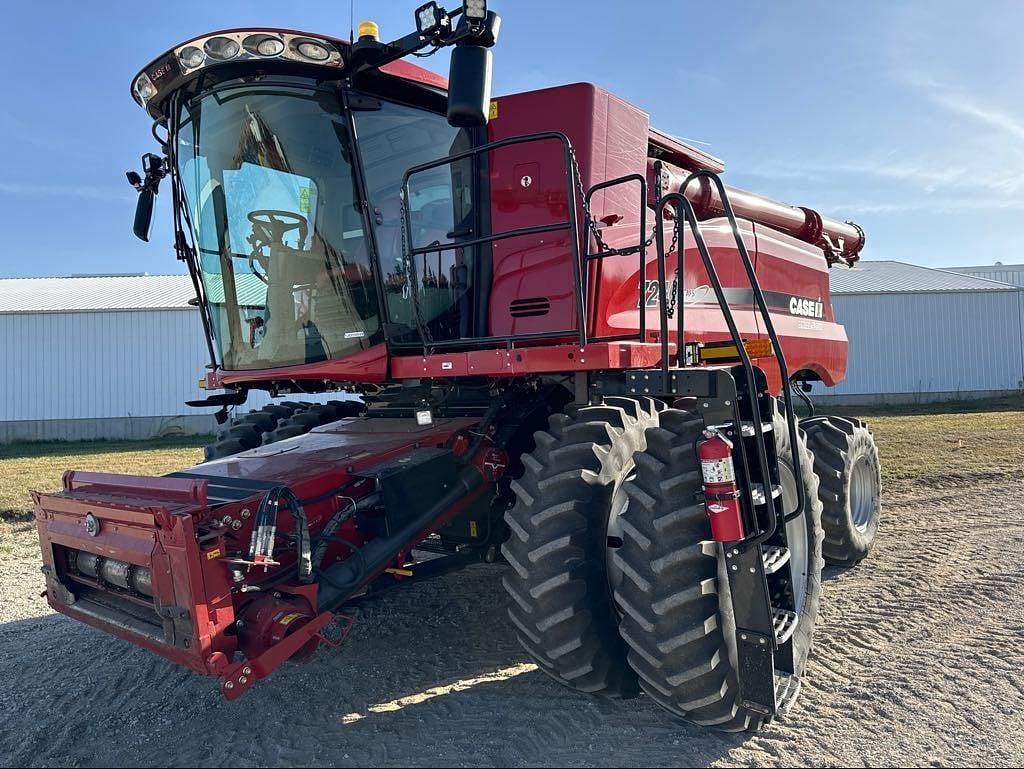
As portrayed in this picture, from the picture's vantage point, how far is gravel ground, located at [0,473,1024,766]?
10.5 ft

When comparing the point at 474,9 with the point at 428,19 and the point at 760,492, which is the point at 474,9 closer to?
the point at 428,19

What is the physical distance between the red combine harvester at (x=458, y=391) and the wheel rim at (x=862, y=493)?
71.8 inches

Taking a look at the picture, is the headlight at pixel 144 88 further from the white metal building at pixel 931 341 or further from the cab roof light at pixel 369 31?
the white metal building at pixel 931 341

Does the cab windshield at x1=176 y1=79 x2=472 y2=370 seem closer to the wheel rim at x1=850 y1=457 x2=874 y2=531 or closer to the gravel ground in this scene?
the gravel ground

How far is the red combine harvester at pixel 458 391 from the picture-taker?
324 centimetres

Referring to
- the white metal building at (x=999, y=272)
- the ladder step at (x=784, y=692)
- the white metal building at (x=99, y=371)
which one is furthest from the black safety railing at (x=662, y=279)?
the white metal building at (x=999, y=272)

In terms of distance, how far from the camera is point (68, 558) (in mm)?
3816

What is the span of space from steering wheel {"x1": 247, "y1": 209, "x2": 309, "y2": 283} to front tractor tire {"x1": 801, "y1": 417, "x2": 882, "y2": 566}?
4.24 meters

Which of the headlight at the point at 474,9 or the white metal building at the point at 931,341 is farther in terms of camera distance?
the white metal building at the point at 931,341

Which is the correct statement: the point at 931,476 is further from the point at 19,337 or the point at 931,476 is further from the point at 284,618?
the point at 19,337

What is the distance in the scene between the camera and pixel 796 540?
396 cm

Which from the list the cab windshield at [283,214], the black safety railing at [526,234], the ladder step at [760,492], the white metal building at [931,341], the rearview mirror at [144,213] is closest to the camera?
the ladder step at [760,492]

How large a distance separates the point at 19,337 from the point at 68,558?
2001 centimetres

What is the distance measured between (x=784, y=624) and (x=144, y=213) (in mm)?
4569
